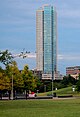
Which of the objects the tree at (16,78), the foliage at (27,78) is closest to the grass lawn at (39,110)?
the tree at (16,78)

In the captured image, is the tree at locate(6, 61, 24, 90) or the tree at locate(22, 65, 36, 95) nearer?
the tree at locate(6, 61, 24, 90)

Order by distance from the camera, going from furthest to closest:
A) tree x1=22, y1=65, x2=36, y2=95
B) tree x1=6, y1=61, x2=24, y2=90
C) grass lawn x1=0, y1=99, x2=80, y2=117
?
tree x1=22, y1=65, x2=36, y2=95
tree x1=6, y1=61, x2=24, y2=90
grass lawn x1=0, y1=99, x2=80, y2=117

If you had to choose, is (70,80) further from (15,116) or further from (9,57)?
(15,116)

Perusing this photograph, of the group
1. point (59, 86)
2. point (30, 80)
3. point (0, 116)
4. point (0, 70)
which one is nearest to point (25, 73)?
point (30, 80)

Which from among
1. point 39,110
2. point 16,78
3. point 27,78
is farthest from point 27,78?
point 39,110

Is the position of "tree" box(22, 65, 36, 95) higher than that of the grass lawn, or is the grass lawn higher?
"tree" box(22, 65, 36, 95)

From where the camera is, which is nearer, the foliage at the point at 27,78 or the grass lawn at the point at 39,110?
the grass lawn at the point at 39,110

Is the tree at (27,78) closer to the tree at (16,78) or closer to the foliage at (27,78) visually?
the foliage at (27,78)

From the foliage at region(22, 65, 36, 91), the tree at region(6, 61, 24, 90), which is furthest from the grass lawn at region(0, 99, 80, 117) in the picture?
the foliage at region(22, 65, 36, 91)

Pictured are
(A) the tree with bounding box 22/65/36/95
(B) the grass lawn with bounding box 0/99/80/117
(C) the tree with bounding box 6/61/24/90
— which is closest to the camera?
(B) the grass lawn with bounding box 0/99/80/117

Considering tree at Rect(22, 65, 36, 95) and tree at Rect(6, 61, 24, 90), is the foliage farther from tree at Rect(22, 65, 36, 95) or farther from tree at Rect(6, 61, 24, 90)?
tree at Rect(6, 61, 24, 90)

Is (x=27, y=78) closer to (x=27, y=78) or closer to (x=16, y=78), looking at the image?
(x=27, y=78)

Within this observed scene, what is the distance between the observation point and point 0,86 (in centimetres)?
7750

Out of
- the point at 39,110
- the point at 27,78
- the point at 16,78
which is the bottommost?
the point at 39,110
